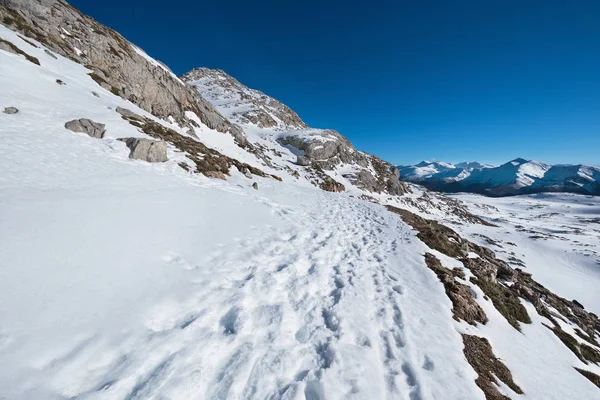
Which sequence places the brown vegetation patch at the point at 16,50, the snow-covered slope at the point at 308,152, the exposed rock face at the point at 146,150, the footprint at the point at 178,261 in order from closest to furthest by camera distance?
the footprint at the point at 178,261 < the exposed rock face at the point at 146,150 < the brown vegetation patch at the point at 16,50 < the snow-covered slope at the point at 308,152

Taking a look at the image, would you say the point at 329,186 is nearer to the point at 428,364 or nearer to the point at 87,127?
the point at 87,127

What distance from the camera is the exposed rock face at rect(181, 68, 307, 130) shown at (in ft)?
293


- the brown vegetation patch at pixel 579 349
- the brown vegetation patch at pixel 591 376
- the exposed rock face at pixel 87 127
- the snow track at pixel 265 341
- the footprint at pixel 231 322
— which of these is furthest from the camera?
the exposed rock face at pixel 87 127

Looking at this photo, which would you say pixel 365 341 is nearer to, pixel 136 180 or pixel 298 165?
pixel 136 180

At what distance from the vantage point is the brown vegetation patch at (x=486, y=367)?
4.55 meters

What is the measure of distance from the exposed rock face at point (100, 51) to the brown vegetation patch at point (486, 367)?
37.6 metres

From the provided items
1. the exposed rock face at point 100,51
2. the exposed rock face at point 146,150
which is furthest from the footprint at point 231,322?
the exposed rock face at point 100,51

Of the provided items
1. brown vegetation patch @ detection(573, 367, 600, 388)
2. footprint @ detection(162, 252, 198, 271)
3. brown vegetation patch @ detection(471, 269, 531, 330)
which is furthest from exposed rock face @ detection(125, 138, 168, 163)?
brown vegetation patch @ detection(573, 367, 600, 388)

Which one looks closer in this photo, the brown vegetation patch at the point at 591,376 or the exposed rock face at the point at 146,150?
the brown vegetation patch at the point at 591,376

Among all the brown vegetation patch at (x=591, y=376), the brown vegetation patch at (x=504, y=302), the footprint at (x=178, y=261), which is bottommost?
the footprint at (x=178, y=261)

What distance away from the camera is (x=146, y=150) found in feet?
47.6

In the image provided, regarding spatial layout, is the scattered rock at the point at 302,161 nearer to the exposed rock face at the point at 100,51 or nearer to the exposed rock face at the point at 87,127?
the exposed rock face at the point at 100,51

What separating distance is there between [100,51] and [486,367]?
171ft

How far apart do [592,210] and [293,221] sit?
262m
